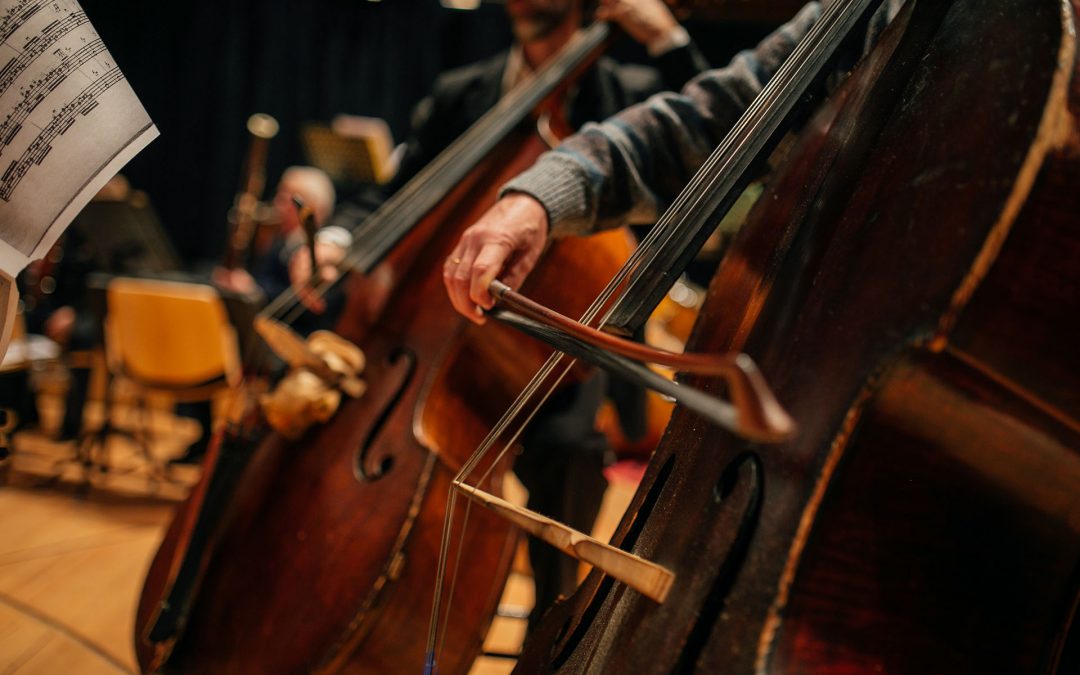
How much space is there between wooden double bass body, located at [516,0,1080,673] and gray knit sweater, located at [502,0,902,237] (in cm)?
34

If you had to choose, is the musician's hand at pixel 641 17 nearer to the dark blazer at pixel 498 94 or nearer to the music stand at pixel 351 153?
the dark blazer at pixel 498 94

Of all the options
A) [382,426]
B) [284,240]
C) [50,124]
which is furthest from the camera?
[284,240]

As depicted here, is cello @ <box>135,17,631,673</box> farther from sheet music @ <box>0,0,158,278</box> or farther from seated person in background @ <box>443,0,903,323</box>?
sheet music @ <box>0,0,158,278</box>

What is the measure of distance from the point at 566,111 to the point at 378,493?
0.92m

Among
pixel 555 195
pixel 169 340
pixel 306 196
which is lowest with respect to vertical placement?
pixel 169 340

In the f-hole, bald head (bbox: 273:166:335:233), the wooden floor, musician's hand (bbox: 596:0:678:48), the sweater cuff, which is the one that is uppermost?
musician's hand (bbox: 596:0:678:48)

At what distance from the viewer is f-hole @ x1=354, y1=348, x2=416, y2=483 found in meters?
0.95

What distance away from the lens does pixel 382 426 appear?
1.01 m

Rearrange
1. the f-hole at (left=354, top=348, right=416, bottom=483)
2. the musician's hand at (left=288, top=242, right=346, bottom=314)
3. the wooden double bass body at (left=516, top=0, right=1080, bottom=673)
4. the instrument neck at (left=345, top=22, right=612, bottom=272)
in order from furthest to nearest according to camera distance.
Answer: the musician's hand at (left=288, top=242, right=346, bottom=314) < the instrument neck at (left=345, top=22, right=612, bottom=272) < the f-hole at (left=354, top=348, right=416, bottom=483) < the wooden double bass body at (left=516, top=0, right=1080, bottom=673)

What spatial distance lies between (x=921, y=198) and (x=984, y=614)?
10.8 inches

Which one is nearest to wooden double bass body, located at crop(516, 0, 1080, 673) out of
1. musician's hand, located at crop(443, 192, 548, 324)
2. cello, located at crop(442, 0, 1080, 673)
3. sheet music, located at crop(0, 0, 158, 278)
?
cello, located at crop(442, 0, 1080, 673)

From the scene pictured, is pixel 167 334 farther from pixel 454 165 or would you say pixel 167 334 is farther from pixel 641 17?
pixel 641 17

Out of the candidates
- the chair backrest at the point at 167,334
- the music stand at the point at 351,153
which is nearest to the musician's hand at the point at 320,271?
the chair backrest at the point at 167,334

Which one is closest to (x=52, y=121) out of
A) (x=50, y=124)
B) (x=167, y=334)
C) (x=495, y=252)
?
(x=50, y=124)
